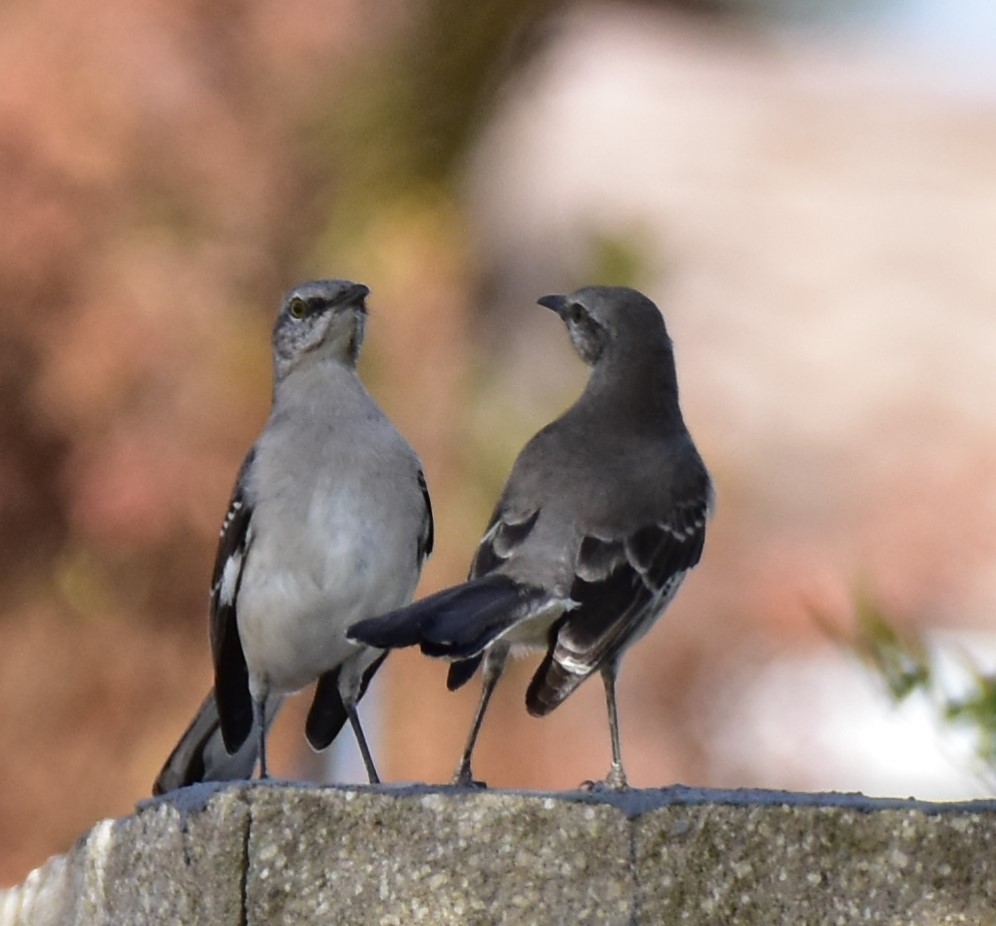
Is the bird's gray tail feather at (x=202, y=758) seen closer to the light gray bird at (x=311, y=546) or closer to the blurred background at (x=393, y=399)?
the light gray bird at (x=311, y=546)

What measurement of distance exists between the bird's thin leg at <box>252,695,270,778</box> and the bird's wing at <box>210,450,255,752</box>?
6cm

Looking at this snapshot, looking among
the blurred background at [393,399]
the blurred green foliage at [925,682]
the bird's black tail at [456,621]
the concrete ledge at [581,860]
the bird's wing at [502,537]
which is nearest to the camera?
the concrete ledge at [581,860]

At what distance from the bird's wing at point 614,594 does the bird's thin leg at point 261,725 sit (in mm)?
984

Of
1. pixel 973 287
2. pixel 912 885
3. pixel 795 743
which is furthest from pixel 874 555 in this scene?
pixel 912 885

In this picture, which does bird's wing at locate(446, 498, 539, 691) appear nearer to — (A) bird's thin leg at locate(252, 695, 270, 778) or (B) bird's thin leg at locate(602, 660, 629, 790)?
(B) bird's thin leg at locate(602, 660, 629, 790)

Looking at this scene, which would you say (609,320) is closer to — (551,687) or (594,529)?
(594,529)

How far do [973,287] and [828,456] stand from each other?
184 cm

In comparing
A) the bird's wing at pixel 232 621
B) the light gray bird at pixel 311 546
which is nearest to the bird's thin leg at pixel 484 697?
the light gray bird at pixel 311 546

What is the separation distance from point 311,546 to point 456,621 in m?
1.05

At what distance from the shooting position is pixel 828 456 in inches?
446

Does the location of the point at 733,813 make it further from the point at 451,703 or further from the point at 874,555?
the point at 874,555

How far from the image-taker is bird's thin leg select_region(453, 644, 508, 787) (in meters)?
4.41

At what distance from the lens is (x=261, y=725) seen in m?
5.29

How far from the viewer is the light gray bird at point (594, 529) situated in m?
4.46
